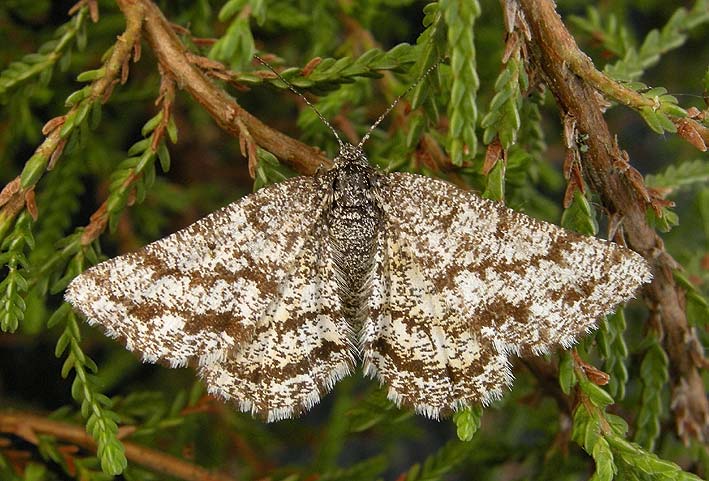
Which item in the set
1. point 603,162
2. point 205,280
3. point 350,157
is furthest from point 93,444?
point 603,162

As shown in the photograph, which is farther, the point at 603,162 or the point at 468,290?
the point at 468,290

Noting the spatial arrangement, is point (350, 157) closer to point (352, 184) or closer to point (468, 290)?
point (352, 184)

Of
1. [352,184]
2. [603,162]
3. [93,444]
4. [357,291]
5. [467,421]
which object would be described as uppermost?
[352,184]

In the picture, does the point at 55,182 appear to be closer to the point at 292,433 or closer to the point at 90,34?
the point at 90,34

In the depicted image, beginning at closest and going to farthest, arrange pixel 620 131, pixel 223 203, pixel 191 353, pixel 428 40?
pixel 428 40, pixel 191 353, pixel 223 203, pixel 620 131

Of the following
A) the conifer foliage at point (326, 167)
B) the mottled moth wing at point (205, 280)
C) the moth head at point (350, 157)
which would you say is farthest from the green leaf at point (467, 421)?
the moth head at point (350, 157)

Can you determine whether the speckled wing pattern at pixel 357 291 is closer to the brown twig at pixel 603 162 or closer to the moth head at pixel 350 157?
the moth head at pixel 350 157

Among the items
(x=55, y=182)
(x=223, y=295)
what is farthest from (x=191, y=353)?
(x=55, y=182)
